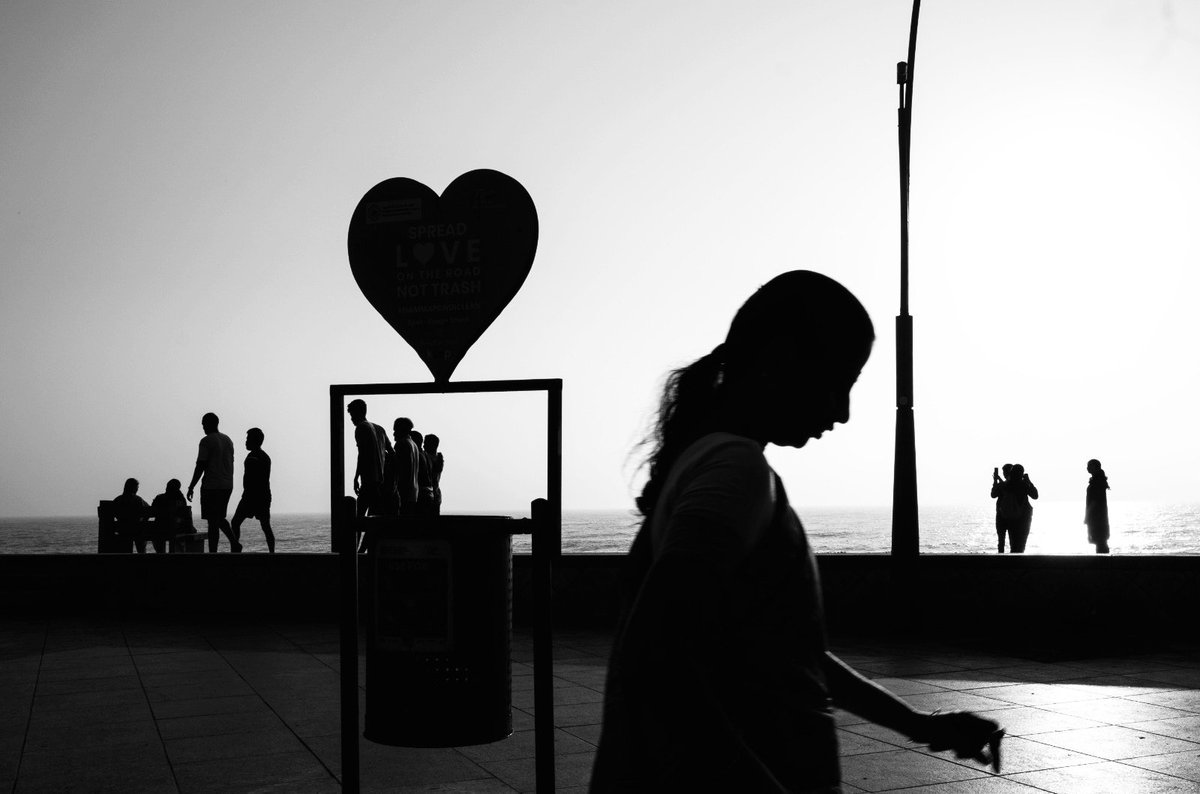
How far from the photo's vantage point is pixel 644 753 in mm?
1561

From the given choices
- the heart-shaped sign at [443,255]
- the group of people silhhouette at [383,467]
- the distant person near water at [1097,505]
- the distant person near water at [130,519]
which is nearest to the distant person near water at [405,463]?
the group of people silhhouette at [383,467]

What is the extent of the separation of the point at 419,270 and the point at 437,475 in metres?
11.6

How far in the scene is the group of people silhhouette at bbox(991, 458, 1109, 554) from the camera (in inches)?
680

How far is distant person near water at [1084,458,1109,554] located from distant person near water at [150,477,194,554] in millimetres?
13223

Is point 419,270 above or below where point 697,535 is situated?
above

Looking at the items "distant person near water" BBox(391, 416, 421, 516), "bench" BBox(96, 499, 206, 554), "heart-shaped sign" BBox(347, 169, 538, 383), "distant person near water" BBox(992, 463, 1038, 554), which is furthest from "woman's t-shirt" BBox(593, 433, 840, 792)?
"distant person near water" BBox(992, 463, 1038, 554)

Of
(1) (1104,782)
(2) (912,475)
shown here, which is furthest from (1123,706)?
(2) (912,475)

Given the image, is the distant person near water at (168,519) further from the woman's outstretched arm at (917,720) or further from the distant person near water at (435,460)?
the woman's outstretched arm at (917,720)

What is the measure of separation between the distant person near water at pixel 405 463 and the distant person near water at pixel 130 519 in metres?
6.57

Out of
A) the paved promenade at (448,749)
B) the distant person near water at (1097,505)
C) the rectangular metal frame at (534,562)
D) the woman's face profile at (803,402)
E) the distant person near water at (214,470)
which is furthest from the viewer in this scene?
the distant person near water at (1097,505)

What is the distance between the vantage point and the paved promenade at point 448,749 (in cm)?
520

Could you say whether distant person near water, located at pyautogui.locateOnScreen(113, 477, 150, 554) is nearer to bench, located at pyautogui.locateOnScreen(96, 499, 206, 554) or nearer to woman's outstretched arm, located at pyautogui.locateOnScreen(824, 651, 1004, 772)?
bench, located at pyautogui.locateOnScreen(96, 499, 206, 554)

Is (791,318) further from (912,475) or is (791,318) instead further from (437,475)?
(437,475)

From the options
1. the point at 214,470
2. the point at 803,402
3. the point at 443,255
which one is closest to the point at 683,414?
the point at 803,402
